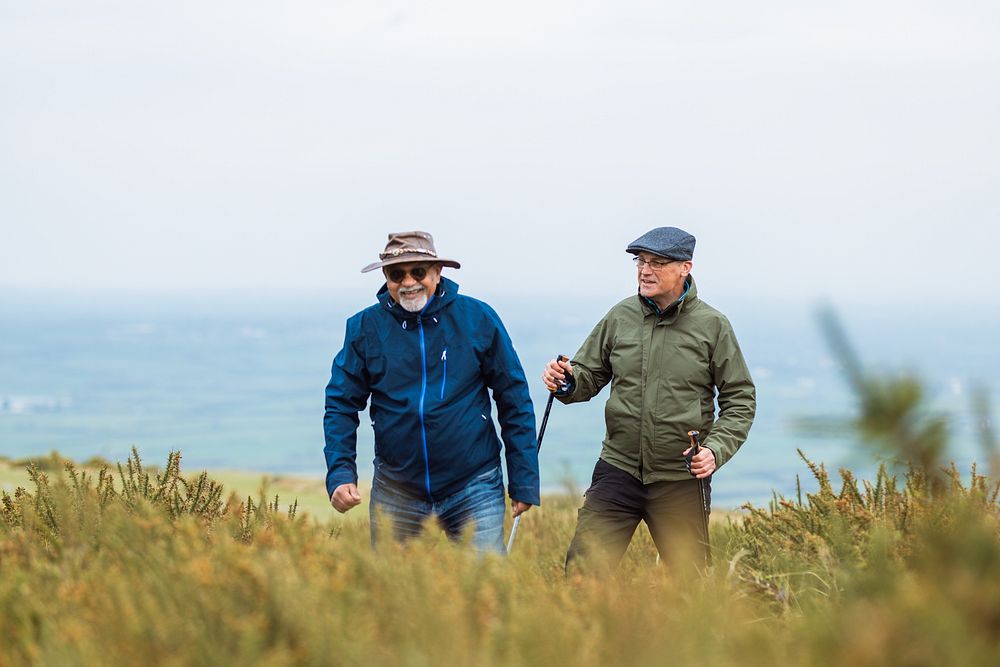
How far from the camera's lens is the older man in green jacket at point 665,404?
6004 millimetres

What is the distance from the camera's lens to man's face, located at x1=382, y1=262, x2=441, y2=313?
19.1ft

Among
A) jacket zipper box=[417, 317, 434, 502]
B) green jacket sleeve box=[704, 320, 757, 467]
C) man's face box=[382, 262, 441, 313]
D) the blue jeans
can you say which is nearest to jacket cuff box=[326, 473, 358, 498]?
the blue jeans

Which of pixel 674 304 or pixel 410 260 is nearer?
pixel 410 260

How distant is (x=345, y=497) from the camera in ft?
19.2

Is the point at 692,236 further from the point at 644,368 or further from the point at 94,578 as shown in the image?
the point at 94,578

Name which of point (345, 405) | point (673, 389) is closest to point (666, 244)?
point (673, 389)

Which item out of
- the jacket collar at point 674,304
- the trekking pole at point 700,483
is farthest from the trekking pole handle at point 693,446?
Result: the jacket collar at point 674,304

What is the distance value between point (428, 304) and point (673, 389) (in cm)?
134

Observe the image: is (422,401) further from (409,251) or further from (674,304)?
(674,304)

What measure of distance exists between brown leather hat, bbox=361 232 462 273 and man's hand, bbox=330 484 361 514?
1117 millimetres

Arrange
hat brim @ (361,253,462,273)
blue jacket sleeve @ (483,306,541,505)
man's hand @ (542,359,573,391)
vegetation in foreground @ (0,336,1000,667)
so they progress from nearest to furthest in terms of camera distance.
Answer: vegetation in foreground @ (0,336,1000,667) < hat brim @ (361,253,462,273) < blue jacket sleeve @ (483,306,541,505) < man's hand @ (542,359,573,391)

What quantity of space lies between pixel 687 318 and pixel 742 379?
0.43m

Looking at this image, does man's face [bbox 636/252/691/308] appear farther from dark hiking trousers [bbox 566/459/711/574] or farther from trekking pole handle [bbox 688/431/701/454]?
dark hiking trousers [bbox 566/459/711/574]

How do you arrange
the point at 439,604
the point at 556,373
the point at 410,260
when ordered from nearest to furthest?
the point at 439,604
the point at 410,260
the point at 556,373
